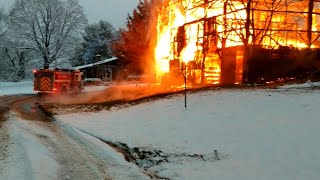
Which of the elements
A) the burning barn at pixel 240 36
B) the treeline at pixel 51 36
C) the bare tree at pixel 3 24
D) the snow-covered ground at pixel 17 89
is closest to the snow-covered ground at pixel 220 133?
the burning barn at pixel 240 36

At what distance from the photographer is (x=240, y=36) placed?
24.0m

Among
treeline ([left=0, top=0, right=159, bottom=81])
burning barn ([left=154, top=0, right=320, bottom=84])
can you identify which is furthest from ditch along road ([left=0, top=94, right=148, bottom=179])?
treeline ([left=0, top=0, right=159, bottom=81])

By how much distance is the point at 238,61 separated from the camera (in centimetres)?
2492

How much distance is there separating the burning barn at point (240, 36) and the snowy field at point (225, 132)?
19.6ft

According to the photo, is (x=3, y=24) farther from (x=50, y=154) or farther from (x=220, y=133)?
(x=220, y=133)

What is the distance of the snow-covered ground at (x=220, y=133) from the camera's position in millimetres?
9102

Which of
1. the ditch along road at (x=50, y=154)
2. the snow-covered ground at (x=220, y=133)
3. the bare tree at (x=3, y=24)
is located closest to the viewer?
the ditch along road at (x=50, y=154)

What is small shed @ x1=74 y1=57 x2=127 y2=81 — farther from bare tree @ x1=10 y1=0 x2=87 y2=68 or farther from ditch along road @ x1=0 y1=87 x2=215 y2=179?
ditch along road @ x1=0 y1=87 x2=215 y2=179

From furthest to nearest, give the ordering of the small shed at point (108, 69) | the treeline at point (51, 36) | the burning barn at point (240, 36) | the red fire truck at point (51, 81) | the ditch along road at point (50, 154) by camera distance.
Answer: the small shed at point (108, 69)
the treeline at point (51, 36)
the red fire truck at point (51, 81)
the burning barn at point (240, 36)
the ditch along road at point (50, 154)

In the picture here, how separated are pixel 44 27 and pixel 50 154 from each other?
160ft

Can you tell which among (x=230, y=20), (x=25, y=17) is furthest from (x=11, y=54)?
(x=230, y=20)

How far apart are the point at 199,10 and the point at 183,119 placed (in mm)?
17379

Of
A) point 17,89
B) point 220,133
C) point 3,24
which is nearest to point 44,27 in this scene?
point 3,24

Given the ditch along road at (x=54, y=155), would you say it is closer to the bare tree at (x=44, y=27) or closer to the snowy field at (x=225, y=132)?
the snowy field at (x=225, y=132)
